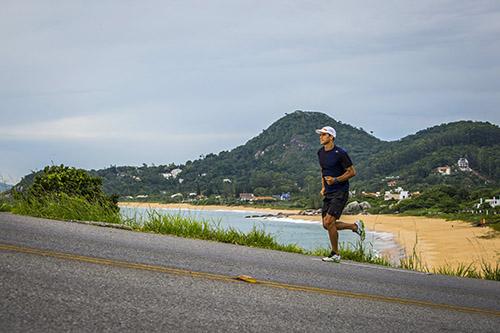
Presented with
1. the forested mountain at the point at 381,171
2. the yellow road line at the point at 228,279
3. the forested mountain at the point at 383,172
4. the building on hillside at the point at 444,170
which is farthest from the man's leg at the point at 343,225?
the building on hillside at the point at 444,170

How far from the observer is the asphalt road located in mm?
4762

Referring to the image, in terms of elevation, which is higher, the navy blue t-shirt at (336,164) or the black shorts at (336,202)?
the navy blue t-shirt at (336,164)

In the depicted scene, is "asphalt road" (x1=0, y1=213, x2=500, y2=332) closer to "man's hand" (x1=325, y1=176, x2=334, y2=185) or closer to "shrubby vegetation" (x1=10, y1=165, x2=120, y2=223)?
"man's hand" (x1=325, y1=176, x2=334, y2=185)

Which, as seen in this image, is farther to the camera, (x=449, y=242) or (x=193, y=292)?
(x=449, y=242)

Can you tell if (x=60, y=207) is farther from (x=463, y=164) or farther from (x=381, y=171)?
(x=381, y=171)

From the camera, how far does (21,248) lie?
682cm

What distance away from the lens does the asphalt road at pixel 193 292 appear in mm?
4762


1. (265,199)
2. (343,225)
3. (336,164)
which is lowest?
(343,225)

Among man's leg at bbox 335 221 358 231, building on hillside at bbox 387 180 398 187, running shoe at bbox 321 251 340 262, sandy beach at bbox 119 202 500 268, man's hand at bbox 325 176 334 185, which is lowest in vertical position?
sandy beach at bbox 119 202 500 268

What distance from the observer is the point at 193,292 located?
5.86 metres

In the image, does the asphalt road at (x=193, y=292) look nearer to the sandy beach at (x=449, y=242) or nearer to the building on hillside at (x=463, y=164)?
the sandy beach at (x=449, y=242)

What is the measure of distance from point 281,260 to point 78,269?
166 inches

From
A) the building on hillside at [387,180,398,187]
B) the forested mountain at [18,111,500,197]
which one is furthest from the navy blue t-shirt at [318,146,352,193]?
the building on hillside at [387,180,398,187]

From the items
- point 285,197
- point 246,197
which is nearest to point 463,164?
point 285,197
